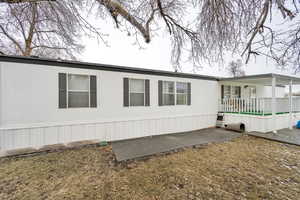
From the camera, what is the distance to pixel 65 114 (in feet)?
15.0

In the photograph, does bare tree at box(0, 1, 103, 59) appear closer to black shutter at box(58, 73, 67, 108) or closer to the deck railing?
black shutter at box(58, 73, 67, 108)

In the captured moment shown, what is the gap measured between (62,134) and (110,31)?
4315mm

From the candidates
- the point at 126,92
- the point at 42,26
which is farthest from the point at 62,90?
the point at 42,26

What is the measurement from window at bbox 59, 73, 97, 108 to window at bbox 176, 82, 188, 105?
13.3 feet

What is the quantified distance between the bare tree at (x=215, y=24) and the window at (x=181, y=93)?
1.60 m

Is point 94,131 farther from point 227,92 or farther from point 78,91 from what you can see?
point 227,92

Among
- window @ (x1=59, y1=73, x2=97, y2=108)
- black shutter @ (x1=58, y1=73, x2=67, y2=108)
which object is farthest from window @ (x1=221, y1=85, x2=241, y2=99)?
black shutter @ (x1=58, y1=73, x2=67, y2=108)

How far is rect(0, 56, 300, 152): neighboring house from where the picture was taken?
403cm

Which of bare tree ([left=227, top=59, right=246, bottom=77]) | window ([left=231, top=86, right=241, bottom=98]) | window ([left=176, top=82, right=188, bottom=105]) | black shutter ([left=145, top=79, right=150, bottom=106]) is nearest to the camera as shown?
black shutter ([left=145, top=79, right=150, bottom=106])

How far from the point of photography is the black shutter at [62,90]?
446 cm

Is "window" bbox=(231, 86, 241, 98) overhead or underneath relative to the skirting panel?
overhead

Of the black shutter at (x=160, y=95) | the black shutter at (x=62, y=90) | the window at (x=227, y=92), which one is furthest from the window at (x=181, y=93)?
the black shutter at (x=62, y=90)

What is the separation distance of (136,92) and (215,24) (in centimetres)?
379

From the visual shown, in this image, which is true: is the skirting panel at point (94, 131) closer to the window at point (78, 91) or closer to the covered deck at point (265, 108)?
the window at point (78, 91)
